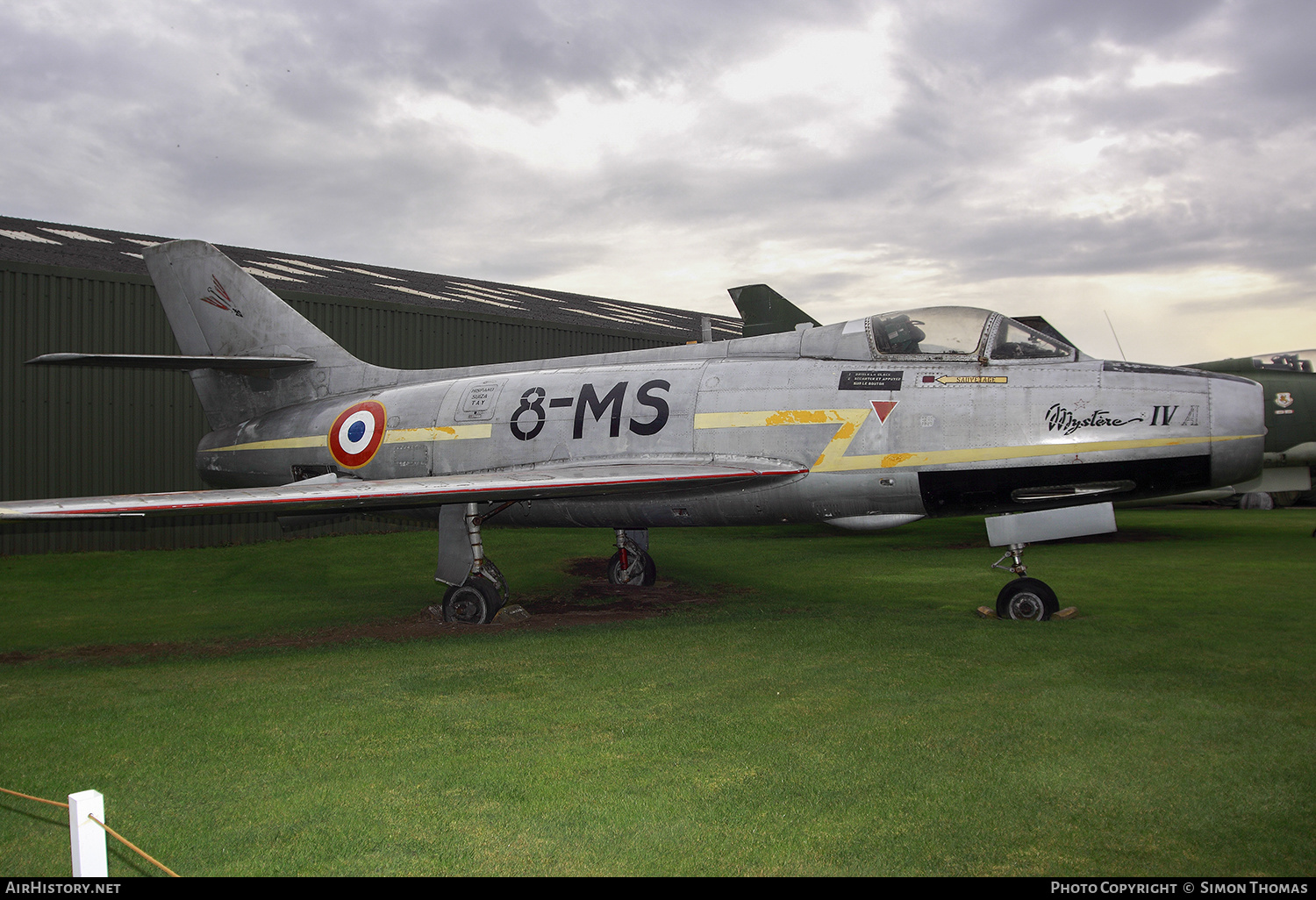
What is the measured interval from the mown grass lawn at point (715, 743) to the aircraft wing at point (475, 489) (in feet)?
4.41

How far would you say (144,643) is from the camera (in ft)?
28.0

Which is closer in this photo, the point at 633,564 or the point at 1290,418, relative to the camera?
the point at 633,564

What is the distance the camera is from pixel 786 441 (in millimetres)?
8523

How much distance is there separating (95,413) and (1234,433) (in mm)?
17043

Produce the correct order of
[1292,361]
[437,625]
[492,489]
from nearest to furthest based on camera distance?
[492,489] → [437,625] → [1292,361]

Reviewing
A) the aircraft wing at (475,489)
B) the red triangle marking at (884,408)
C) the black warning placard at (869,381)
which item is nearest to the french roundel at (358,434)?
the aircraft wing at (475,489)

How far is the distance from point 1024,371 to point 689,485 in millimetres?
3274

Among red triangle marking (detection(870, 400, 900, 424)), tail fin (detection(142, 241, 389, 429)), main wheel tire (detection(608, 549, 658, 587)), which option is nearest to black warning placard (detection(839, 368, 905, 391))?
red triangle marking (detection(870, 400, 900, 424))

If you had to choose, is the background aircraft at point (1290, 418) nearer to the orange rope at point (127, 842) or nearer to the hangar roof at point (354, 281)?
the hangar roof at point (354, 281)

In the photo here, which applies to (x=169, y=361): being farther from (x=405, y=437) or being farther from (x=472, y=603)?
(x=472, y=603)

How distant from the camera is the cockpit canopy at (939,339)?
26.7ft

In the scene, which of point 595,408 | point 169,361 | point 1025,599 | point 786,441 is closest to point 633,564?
point 595,408
